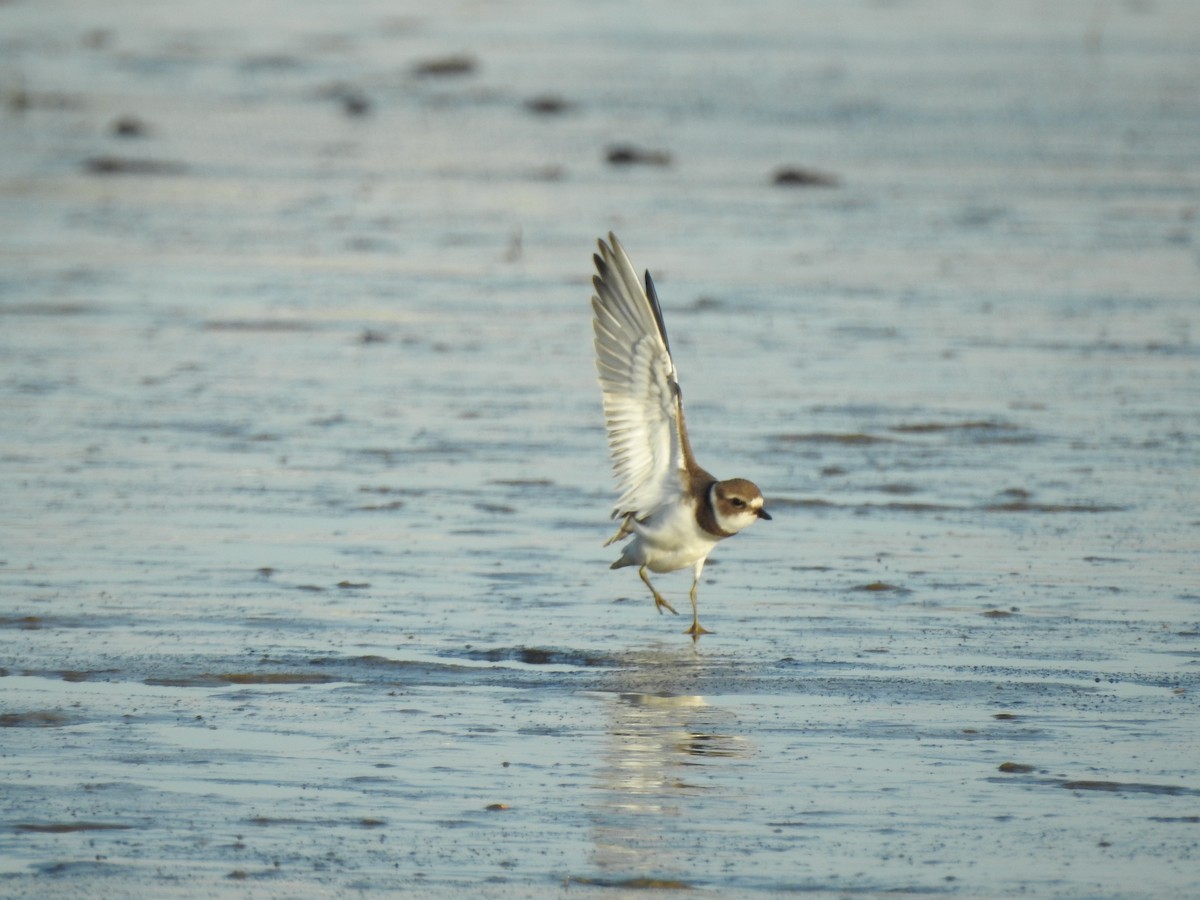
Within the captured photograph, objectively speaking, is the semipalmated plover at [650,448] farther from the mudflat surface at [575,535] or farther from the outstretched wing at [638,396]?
the mudflat surface at [575,535]

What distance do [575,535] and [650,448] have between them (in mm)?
1049

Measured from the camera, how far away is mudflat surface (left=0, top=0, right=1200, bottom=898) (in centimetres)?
564

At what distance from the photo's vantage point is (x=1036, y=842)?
552 cm

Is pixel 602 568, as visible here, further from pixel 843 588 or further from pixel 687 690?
pixel 687 690

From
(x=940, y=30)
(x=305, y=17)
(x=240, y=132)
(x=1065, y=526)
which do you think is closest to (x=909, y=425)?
(x=1065, y=526)

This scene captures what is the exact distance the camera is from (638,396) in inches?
326

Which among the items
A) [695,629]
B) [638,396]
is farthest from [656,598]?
[638,396]

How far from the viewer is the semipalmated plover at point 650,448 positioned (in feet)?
26.6

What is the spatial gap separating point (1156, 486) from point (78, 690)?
5.36 m

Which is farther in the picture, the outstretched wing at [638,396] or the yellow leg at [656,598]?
the yellow leg at [656,598]

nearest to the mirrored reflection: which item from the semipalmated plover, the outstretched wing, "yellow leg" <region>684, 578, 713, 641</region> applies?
"yellow leg" <region>684, 578, 713, 641</region>

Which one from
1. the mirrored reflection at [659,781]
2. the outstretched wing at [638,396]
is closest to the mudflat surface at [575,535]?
the mirrored reflection at [659,781]

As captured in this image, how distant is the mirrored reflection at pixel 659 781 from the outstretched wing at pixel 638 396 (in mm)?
1440

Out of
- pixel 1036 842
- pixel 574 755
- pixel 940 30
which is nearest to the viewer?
pixel 1036 842
